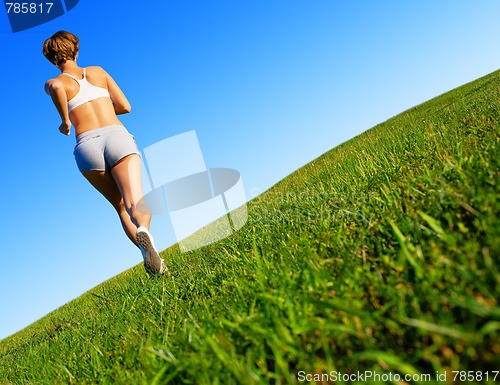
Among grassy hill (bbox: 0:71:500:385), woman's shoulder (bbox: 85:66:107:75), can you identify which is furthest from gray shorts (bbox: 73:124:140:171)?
grassy hill (bbox: 0:71:500:385)

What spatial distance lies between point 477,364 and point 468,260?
1.55ft

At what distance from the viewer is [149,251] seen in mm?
4984

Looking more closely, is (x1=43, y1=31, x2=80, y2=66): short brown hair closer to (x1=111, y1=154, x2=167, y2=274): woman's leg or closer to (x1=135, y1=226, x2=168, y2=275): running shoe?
(x1=111, y1=154, x2=167, y2=274): woman's leg

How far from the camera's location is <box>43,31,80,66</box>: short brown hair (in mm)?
5637

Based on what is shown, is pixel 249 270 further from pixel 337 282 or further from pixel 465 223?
pixel 465 223

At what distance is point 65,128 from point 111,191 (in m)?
1.10

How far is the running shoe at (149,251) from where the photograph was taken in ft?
16.1

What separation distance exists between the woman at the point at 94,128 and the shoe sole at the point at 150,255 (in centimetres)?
1

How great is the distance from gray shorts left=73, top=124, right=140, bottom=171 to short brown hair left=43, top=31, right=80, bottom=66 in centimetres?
120

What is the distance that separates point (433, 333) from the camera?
3.76 ft

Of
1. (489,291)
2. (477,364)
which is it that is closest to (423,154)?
(489,291)

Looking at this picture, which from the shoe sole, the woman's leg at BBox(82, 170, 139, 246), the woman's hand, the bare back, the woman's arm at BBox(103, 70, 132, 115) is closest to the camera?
the shoe sole

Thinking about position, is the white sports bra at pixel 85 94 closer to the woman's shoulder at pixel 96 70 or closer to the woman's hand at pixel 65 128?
the woman's shoulder at pixel 96 70

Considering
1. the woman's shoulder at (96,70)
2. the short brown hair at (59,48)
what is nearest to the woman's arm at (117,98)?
the woman's shoulder at (96,70)
